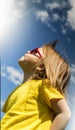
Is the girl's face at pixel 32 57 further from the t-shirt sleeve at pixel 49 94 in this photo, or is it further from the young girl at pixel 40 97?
the t-shirt sleeve at pixel 49 94

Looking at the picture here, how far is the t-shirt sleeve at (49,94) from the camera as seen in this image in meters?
1.24

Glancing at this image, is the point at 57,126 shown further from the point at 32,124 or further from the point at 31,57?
the point at 31,57

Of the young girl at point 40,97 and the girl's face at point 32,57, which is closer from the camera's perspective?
the young girl at point 40,97

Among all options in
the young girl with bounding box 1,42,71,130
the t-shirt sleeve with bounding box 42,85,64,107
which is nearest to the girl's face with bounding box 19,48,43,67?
the young girl with bounding box 1,42,71,130

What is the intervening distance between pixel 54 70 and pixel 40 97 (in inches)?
4.0

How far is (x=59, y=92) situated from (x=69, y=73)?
10 cm

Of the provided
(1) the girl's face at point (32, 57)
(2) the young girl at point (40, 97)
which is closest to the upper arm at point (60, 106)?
(2) the young girl at point (40, 97)

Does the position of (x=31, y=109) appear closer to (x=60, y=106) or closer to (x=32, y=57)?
(x=60, y=106)

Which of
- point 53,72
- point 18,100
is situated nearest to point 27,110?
point 18,100

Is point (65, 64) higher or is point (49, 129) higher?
point (65, 64)

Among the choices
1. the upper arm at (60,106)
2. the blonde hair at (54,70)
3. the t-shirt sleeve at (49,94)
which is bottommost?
the upper arm at (60,106)

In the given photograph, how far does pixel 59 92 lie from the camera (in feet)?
4.23

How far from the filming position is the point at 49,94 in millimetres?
1252

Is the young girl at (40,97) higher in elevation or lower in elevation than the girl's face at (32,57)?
lower
